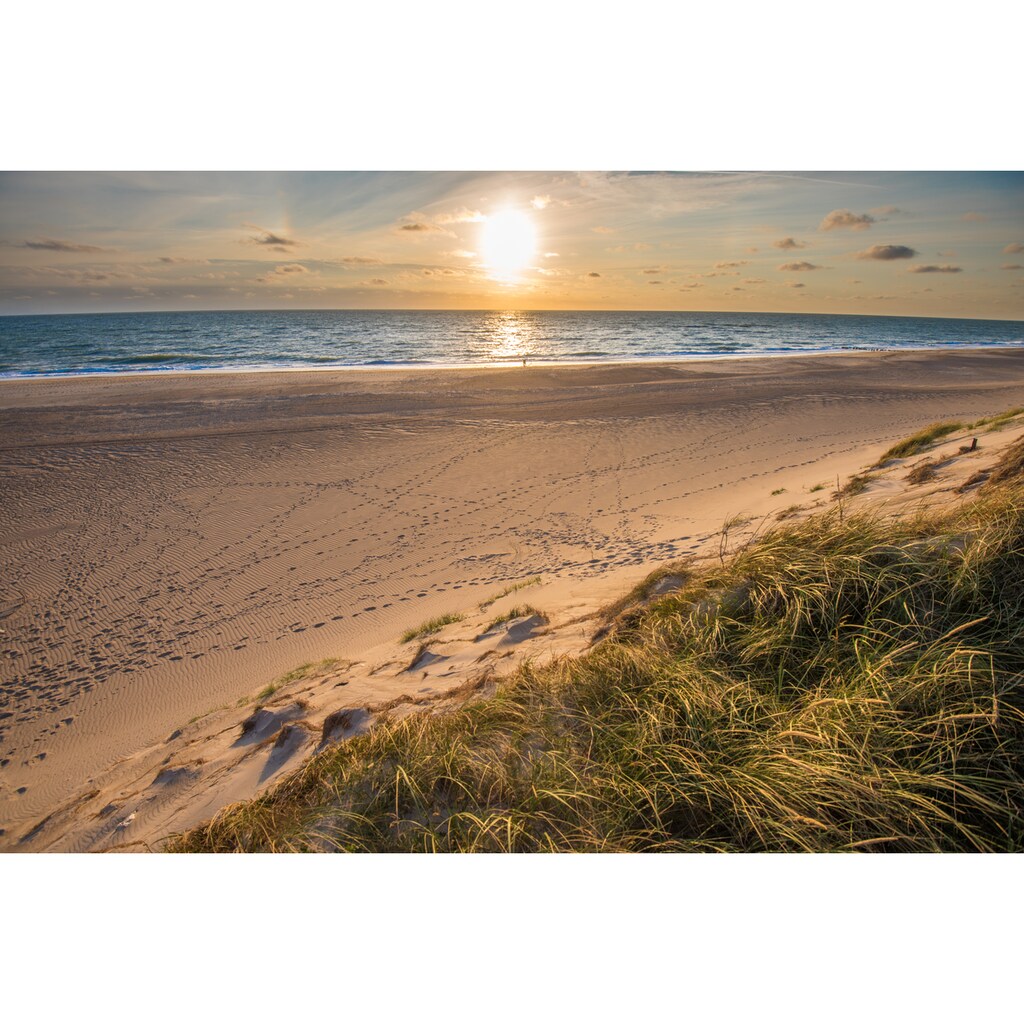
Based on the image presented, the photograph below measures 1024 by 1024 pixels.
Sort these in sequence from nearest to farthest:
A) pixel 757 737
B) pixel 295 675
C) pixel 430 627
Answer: pixel 757 737
pixel 295 675
pixel 430 627

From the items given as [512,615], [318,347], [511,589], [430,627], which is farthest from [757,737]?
[318,347]

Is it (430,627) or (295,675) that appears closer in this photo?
(295,675)

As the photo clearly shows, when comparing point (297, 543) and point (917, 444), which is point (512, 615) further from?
point (917, 444)

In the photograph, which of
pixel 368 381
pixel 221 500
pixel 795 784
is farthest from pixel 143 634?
pixel 368 381

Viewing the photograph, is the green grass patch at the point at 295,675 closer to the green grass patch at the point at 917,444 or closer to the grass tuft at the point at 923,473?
the grass tuft at the point at 923,473

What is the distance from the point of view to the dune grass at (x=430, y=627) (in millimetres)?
3453

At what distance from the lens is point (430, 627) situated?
3.51 meters

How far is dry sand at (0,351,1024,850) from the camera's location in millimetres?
2742

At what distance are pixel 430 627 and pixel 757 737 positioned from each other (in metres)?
2.29

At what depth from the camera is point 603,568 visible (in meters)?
4.30

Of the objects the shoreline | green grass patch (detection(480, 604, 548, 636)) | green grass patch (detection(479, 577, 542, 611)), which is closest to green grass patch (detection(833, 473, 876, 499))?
green grass patch (detection(479, 577, 542, 611))

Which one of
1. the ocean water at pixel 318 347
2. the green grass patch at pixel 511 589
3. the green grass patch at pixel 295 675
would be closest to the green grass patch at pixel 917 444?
the green grass patch at pixel 511 589

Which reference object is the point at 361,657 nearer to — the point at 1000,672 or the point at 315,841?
the point at 315,841

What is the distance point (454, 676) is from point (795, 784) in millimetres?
1654
